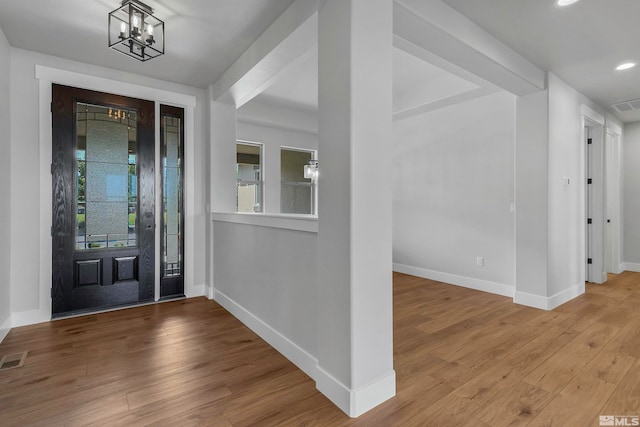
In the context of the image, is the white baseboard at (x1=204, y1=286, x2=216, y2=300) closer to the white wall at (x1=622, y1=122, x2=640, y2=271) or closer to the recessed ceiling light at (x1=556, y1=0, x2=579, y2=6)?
the recessed ceiling light at (x1=556, y1=0, x2=579, y2=6)

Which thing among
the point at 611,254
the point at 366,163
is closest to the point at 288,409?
the point at 366,163

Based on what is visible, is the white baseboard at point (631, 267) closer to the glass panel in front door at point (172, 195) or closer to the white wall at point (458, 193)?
the white wall at point (458, 193)

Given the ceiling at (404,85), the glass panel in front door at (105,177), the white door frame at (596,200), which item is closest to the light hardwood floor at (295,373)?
the glass panel in front door at (105,177)

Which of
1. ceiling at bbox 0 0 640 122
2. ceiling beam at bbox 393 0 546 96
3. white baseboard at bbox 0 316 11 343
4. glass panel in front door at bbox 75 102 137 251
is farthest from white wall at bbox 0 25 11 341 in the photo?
ceiling beam at bbox 393 0 546 96

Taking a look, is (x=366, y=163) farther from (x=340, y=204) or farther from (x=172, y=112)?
(x=172, y=112)

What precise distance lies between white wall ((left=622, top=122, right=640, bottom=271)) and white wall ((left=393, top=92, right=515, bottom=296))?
10.9ft

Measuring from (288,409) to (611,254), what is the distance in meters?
6.35

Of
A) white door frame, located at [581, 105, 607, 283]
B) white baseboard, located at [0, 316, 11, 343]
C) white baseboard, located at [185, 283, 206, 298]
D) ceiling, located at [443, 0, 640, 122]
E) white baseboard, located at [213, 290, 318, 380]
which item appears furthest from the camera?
white door frame, located at [581, 105, 607, 283]

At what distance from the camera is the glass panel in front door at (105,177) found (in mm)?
3453

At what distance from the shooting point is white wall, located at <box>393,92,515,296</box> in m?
4.21

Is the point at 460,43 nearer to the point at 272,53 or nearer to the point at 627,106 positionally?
the point at 272,53

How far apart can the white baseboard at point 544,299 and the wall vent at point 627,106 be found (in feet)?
9.08

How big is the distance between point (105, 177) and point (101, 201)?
0.89ft

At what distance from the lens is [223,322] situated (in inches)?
127
